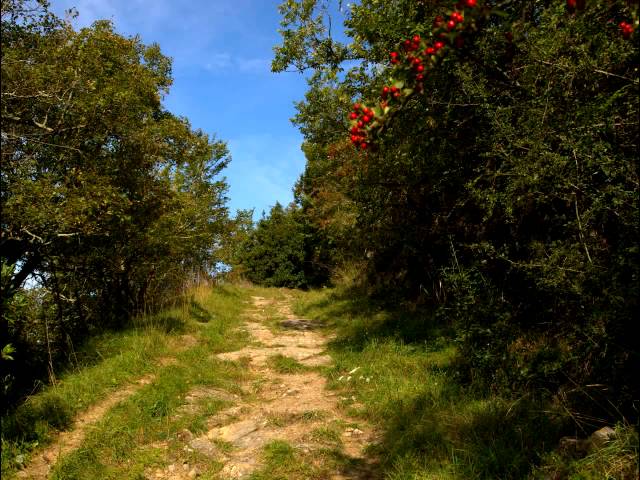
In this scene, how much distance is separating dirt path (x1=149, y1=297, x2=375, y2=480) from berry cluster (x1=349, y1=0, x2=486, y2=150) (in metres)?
3.60

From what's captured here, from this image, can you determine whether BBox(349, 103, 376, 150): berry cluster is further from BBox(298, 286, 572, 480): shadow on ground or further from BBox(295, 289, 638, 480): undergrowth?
BBox(298, 286, 572, 480): shadow on ground

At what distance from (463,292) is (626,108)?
3.04 m

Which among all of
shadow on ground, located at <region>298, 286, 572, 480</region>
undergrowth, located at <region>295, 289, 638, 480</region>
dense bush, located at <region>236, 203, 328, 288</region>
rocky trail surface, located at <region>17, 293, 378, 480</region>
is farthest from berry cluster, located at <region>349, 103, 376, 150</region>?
dense bush, located at <region>236, 203, 328, 288</region>

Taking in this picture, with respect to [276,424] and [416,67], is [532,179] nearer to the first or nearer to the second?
[416,67]

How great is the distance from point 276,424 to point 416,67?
4.89 m

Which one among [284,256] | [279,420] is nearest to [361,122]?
[279,420]

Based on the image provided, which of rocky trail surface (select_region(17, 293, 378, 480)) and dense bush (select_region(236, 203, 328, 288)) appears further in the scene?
dense bush (select_region(236, 203, 328, 288))

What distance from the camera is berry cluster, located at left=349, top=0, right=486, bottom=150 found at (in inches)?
89.4

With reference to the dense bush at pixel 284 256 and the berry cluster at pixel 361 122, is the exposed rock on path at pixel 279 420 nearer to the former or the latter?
the berry cluster at pixel 361 122

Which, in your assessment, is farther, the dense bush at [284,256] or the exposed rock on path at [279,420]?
the dense bush at [284,256]

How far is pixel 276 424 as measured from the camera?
5.80 meters

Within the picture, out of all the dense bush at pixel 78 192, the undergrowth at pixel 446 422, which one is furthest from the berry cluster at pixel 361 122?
the dense bush at pixel 78 192

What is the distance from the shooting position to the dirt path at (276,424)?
Answer: 4812mm

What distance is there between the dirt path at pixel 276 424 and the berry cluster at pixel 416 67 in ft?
11.8
